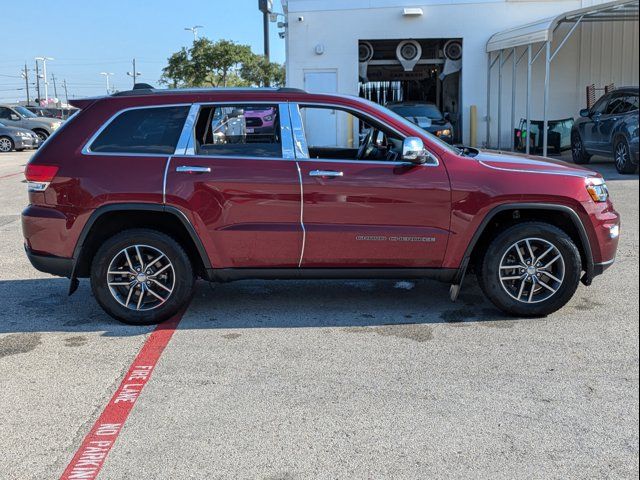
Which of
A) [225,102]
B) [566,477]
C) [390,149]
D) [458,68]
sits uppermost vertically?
[458,68]

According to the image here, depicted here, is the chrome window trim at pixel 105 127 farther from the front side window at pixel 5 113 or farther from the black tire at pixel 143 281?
the front side window at pixel 5 113

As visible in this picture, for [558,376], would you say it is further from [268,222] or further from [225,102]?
[225,102]

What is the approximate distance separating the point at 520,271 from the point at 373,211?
50.3 inches

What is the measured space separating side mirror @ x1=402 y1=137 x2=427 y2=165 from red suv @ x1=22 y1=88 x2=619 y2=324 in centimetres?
1

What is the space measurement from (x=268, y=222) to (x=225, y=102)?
1038mm

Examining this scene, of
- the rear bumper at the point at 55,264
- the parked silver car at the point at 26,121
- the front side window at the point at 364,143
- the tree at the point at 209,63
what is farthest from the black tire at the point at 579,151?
the tree at the point at 209,63

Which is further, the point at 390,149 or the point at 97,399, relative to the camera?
the point at 390,149

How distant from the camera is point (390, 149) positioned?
222 inches

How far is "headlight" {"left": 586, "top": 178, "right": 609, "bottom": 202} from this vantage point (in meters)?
5.12

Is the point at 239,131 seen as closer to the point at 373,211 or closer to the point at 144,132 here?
the point at 144,132

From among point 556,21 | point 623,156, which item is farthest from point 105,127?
point 556,21

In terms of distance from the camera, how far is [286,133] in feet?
16.9

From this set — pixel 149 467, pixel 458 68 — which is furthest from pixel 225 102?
pixel 458 68

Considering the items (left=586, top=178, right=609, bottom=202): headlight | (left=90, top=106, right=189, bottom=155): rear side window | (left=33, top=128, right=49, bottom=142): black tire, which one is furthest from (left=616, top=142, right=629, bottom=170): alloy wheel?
(left=33, top=128, right=49, bottom=142): black tire
